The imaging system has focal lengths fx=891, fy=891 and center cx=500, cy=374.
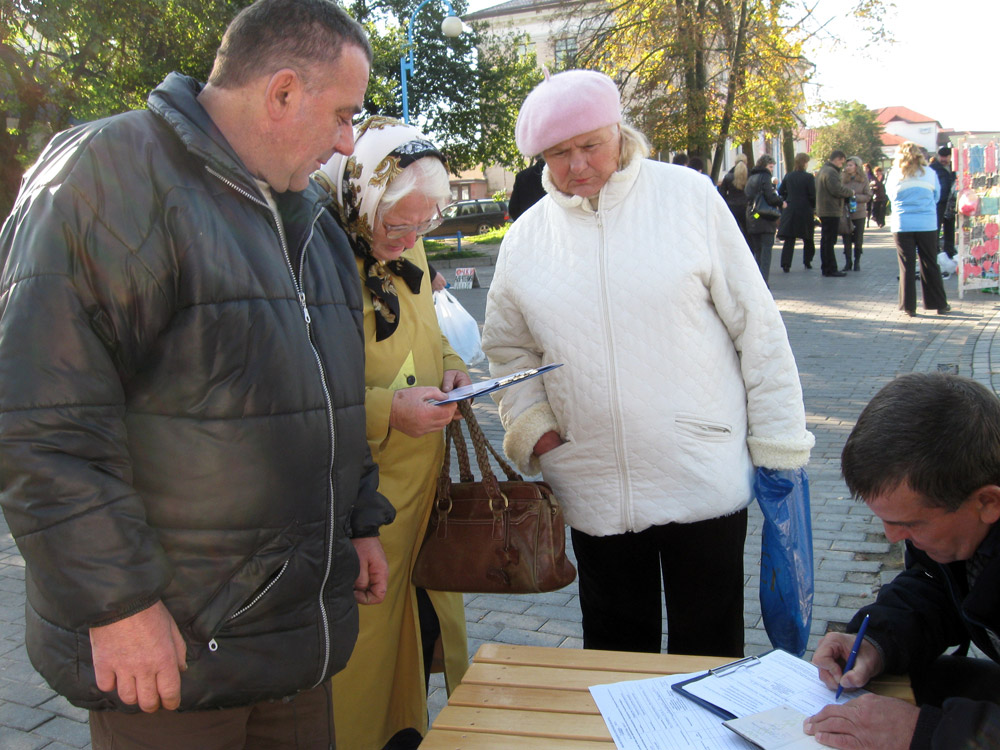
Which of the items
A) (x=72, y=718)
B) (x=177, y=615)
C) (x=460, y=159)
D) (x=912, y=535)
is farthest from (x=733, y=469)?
(x=460, y=159)

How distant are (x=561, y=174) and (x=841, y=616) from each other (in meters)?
2.28

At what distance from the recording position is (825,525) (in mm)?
4578

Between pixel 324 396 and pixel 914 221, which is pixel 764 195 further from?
pixel 324 396

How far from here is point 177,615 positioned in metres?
1.52

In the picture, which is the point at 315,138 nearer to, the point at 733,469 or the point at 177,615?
the point at 177,615

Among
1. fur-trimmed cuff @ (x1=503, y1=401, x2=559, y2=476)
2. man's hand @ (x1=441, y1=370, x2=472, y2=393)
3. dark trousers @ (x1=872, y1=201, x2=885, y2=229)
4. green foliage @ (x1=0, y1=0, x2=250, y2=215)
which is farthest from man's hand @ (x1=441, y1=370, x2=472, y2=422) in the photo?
dark trousers @ (x1=872, y1=201, x2=885, y2=229)

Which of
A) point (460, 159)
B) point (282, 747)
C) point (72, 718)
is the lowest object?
point (72, 718)

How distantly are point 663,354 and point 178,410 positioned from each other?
1.25 metres

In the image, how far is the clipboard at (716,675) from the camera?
5.55 feet

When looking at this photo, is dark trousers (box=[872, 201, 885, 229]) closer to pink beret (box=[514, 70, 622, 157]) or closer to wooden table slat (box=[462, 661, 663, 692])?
pink beret (box=[514, 70, 622, 157])

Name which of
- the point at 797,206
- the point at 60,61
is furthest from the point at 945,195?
the point at 60,61

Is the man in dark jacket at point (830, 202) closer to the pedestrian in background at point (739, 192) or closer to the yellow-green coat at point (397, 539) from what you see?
the pedestrian in background at point (739, 192)

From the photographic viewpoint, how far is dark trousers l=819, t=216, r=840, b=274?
575 inches

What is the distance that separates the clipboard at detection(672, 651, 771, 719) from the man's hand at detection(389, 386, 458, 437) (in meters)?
0.82
